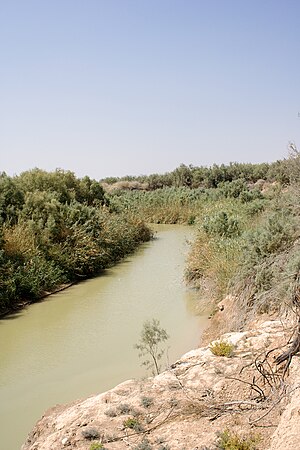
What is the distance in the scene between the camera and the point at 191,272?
12.5 m

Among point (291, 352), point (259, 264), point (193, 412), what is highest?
point (259, 264)

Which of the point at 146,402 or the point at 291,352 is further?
the point at 146,402

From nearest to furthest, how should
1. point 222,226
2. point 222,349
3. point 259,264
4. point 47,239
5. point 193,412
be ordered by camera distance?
point 193,412, point 222,349, point 259,264, point 222,226, point 47,239

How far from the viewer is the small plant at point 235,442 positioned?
13.4 ft

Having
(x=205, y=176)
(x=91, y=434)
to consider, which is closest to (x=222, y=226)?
(x=91, y=434)

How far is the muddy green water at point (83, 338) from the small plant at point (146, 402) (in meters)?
1.81

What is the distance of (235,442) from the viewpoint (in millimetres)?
4102

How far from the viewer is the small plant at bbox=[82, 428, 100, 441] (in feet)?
15.6

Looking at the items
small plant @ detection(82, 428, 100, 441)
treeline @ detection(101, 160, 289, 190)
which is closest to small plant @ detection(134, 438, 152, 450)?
small plant @ detection(82, 428, 100, 441)

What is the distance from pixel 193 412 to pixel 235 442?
Result: 849 millimetres

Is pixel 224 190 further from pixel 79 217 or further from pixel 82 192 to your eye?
pixel 79 217

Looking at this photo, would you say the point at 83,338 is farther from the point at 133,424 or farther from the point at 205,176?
the point at 205,176

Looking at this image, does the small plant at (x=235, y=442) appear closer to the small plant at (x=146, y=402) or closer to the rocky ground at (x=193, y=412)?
the rocky ground at (x=193, y=412)

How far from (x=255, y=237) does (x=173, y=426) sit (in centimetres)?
548
